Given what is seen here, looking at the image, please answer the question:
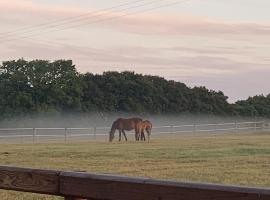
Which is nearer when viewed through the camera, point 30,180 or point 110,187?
point 110,187

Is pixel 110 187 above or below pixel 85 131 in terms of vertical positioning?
above

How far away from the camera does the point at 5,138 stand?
49406mm

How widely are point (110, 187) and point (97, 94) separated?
7403cm

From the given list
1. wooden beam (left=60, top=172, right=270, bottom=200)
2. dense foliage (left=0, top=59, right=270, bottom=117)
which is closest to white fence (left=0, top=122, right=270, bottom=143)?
dense foliage (left=0, top=59, right=270, bottom=117)

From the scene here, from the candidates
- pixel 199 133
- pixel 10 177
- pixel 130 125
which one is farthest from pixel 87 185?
pixel 199 133

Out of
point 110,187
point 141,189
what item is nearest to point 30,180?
point 110,187

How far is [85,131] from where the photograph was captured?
56.0m

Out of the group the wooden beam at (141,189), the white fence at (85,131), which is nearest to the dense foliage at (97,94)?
the white fence at (85,131)

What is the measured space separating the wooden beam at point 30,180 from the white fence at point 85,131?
40956 mm

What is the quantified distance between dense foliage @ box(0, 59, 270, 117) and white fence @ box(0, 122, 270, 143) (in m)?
14.3

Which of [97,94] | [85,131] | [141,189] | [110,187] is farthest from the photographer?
[97,94]

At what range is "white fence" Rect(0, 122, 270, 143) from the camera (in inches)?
1932

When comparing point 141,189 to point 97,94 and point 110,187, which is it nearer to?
point 110,187

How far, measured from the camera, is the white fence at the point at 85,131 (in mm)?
49062
